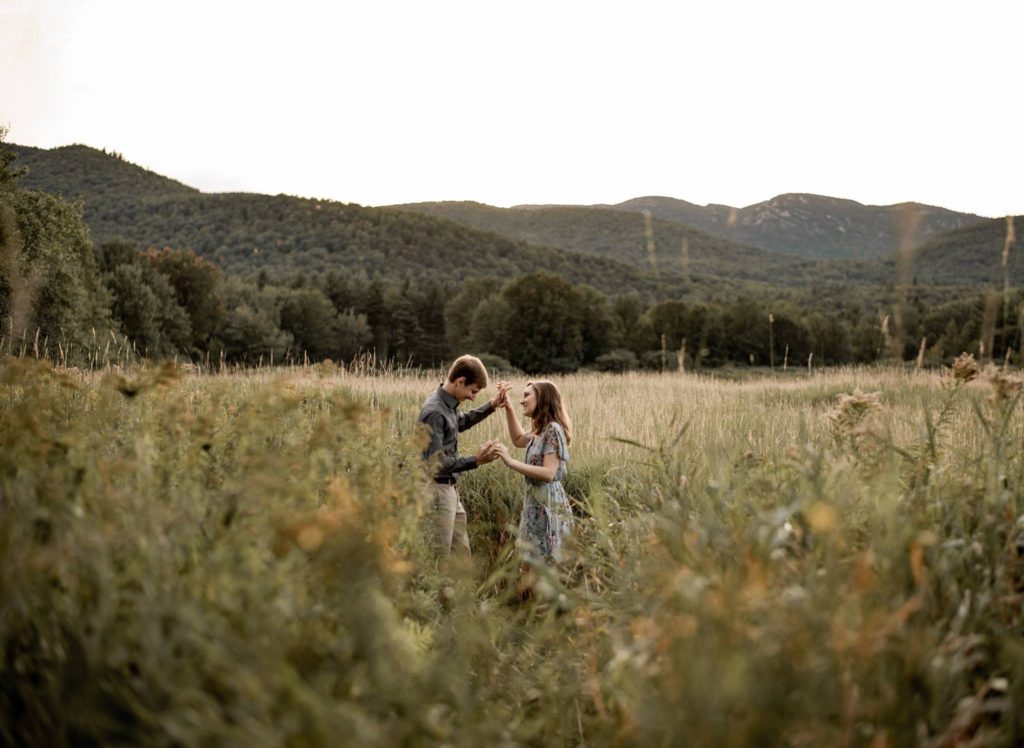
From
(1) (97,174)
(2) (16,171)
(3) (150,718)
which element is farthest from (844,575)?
(1) (97,174)

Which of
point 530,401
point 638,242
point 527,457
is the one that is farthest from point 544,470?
point 638,242

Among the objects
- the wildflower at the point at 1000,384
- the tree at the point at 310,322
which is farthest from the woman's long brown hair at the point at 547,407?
the tree at the point at 310,322

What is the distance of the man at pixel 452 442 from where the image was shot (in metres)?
5.41

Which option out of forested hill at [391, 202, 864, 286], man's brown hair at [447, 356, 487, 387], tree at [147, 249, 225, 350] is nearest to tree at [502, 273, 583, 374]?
tree at [147, 249, 225, 350]

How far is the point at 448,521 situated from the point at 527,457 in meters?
0.85

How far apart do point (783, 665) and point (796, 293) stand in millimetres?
104413

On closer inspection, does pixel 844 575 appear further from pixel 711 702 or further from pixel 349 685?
pixel 349 685

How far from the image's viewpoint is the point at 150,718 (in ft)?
4.20

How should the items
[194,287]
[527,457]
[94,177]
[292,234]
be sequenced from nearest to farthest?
1. [527,457]
2. [194,287]
3. [292,234]
4. [94,177]

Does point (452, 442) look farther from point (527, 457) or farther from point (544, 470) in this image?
point (544, 470)

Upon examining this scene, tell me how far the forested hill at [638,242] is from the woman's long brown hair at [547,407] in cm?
10790

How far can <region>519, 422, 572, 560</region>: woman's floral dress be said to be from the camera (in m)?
5.40

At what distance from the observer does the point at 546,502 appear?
546 cm

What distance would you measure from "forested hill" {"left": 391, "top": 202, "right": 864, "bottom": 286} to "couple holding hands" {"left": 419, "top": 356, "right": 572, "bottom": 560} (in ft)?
354
